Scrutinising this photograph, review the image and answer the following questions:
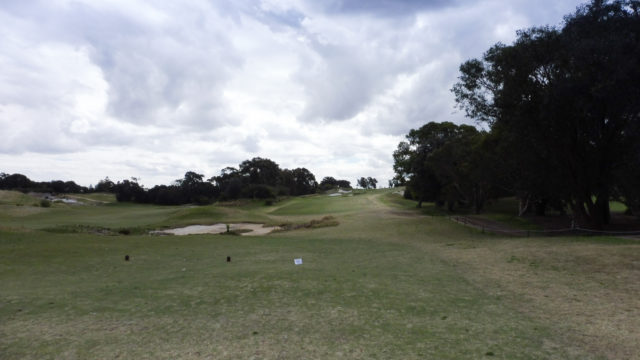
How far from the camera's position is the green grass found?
6.60 metres

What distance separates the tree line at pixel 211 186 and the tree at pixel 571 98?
7439 centimetres

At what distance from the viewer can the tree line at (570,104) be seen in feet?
73.2

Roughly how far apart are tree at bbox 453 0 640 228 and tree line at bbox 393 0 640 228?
56 millimetres

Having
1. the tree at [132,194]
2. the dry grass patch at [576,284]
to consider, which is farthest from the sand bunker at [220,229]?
the tree at [132,194]

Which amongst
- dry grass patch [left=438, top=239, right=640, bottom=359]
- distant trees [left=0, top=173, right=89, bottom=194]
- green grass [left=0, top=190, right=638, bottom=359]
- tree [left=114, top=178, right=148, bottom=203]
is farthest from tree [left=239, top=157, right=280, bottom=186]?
dry grass patch [left=438, top=239, right=640, bottom=359]

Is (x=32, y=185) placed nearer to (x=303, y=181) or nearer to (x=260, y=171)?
(x=260, y=171)

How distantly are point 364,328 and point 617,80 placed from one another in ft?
72.8

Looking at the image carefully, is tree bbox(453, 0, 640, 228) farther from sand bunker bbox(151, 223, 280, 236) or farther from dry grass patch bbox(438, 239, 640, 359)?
sand bunker bbox(151, 223, 280, 236)

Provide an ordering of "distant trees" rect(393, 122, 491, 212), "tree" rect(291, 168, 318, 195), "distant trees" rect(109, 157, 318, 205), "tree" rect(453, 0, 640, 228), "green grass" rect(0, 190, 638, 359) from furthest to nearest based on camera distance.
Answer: "tree" rect(291, 168, 318, 195) < "distant trees" rect(109, 157, 318, 205) < "distant trees" rect(393, 122, 491, 212) < "tree" rect(453, 0, 640, 228) < "green grass" rect(0, 190, 638, 359)

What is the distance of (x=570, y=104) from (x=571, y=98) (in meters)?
0.97

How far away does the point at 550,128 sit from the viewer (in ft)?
86.1

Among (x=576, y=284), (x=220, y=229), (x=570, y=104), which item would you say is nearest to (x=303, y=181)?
(x=220, y=229)

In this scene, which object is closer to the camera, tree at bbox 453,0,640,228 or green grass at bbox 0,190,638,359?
green grass at bbox 0,190,638,359

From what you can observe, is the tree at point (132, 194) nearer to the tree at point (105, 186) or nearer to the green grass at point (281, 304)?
the tree at point (105, 186)
